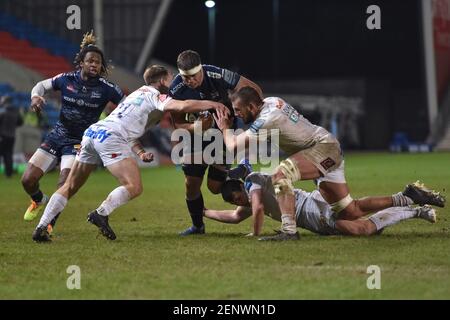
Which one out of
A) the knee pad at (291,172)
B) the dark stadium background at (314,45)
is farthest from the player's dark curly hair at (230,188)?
the dark stadium background at (314,45)

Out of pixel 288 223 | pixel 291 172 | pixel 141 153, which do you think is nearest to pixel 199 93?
pixel 141 153

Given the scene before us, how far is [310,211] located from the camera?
9.38 metres

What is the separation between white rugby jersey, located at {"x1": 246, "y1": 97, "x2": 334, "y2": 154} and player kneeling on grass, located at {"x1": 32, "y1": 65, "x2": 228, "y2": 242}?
472 mm

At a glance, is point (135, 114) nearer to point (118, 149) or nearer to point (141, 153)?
point (118, 149)

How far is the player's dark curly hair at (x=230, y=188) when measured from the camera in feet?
31.6

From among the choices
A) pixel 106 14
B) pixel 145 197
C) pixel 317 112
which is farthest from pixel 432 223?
pixel 106 14

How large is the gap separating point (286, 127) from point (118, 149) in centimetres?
170

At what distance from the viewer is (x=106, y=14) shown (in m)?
41.7

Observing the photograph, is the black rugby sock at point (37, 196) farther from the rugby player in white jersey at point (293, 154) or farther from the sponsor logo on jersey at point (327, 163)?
the sponsor logo on jersey at point (327, 163)

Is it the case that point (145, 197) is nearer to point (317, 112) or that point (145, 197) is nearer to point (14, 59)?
point (14, 59)

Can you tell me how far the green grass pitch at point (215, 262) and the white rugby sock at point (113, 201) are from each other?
35cm

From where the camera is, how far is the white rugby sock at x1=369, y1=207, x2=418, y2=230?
9375 mm

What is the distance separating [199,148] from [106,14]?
32.5m

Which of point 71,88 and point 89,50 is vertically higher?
point 89,50
